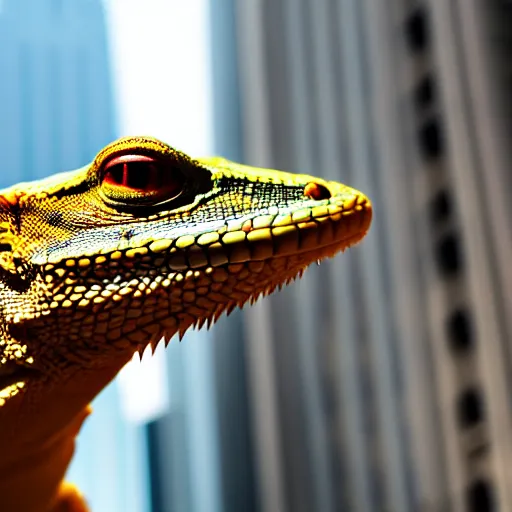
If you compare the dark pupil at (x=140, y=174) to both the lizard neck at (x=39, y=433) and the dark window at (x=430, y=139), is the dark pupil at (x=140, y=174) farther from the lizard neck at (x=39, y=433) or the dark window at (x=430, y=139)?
the dark window at (x=430, y=139)

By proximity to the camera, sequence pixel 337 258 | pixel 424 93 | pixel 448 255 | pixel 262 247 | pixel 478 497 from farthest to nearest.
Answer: pixel 337 258
pixel 424 93
pixel 448 255
pixel 478 497
pixel 262 247

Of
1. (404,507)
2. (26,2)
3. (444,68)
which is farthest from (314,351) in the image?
(26,2)

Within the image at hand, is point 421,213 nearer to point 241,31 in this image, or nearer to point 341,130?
point 341,130

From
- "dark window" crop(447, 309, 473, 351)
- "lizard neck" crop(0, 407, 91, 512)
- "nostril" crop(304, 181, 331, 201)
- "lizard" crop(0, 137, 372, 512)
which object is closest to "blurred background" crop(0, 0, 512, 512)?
"dark window" crop(447, 309, 473, 351)

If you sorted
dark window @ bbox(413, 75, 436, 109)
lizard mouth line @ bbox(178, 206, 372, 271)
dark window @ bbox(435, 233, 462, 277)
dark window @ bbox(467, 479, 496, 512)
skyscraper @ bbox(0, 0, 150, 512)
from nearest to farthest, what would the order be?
lizard mouth line @ bbox(178, 206, 372, 271)
skyscraper @ bbox(0, 0, 150, 512)
dark window @ bbox(467, 479, 496, 512)
dark window @ bbox(435, 233, 462, 277)
dark window @ bbox(413, 75, 436, 109)

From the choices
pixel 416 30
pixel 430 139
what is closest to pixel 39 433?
pixel 430 139

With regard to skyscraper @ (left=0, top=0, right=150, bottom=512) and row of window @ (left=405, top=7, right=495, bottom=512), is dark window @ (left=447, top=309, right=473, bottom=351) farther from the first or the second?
skyscraper @ (left=0, top=0, right=150, bottom=512)

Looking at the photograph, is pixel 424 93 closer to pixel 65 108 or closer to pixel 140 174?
pixel 65 108
